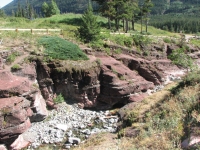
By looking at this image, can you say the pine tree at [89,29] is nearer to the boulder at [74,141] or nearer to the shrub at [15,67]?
the shrub at [15,67]

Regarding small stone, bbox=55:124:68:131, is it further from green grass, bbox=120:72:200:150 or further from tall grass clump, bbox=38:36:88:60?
tall grass clump, bbox=38:36:88:60

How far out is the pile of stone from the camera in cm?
1928

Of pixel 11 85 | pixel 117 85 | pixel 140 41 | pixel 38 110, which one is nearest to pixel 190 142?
pixel 11 85

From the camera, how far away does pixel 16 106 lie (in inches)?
690

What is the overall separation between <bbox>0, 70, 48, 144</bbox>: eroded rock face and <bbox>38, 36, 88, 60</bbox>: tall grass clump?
504 cm

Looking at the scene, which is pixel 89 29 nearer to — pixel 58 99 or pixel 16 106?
pixel 58 99

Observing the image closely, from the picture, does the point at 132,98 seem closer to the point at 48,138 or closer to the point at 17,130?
the point at 48,138

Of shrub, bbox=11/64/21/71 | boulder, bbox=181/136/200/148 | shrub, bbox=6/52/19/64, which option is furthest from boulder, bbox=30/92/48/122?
boulder, bbox=181/136/200/148

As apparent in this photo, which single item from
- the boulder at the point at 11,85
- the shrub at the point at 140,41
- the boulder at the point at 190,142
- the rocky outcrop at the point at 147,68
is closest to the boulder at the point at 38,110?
the boulder at the point at 11,85

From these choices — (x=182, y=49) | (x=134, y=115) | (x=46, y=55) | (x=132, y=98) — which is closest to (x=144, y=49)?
(x=182, y=49)

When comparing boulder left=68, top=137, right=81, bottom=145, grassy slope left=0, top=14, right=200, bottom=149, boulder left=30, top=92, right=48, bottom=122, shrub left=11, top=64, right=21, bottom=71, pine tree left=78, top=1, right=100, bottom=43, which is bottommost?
boulder left=68, top=137, right=81, bottom=145

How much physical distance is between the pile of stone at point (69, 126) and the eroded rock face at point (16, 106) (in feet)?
4.45

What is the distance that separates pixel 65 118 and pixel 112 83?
6.46 meters

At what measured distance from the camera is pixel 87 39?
31.5 meters
